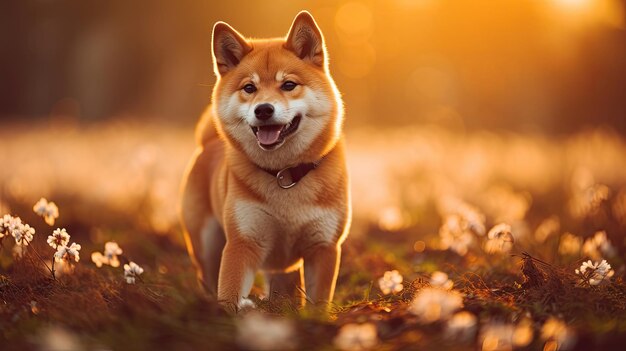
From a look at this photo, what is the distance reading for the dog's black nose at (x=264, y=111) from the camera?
13.2 ft

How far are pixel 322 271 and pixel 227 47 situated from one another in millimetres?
1680

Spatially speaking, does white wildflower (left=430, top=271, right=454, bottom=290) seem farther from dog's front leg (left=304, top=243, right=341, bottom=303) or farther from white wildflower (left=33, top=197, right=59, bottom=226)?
white wildflower (left=33, top=197, right=59, bottom=226)

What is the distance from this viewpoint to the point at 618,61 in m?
13.4

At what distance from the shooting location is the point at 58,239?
4070mm

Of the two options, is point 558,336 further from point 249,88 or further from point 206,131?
point 206,131

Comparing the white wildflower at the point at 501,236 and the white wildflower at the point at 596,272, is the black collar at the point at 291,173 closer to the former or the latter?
the white wildflower at the point at 501,236

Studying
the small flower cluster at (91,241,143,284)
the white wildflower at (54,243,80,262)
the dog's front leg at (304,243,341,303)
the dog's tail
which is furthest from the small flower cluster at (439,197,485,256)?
the white wildflower at (54,243,80,262)

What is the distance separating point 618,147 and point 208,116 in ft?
22.2

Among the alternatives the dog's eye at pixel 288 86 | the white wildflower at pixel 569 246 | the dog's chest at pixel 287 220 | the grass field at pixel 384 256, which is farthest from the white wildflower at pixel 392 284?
the white wildflower at pixel 569 246

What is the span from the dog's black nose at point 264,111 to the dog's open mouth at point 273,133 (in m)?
0.13

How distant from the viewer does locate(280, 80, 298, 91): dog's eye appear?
4.31 metres

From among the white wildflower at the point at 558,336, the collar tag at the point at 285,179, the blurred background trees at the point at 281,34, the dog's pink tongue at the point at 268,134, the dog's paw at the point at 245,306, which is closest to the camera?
the white wildflower at the point at 558,336

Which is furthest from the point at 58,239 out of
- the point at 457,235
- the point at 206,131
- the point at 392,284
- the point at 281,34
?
the point at 281,34

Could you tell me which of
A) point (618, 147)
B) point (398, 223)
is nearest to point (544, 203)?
point (618, 147)
